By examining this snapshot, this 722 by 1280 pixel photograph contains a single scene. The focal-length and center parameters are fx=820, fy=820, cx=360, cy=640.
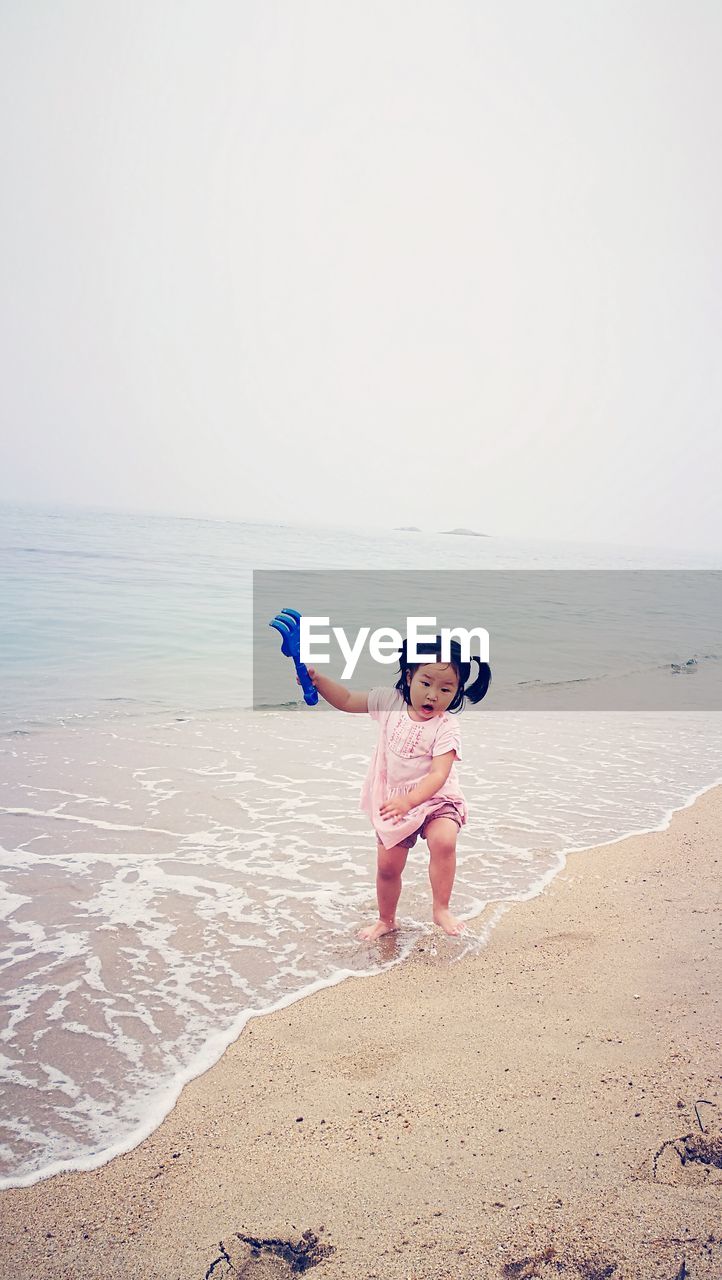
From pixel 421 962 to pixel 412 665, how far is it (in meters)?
1.27

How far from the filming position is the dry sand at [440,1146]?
187 centimetres

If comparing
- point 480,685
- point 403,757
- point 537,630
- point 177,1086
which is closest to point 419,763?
point 403,757

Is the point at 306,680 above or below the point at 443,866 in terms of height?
above

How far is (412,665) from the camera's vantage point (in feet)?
12.3

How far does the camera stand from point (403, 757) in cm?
379

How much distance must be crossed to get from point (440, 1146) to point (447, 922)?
1.54 metres

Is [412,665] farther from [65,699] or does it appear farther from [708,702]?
[708,702]

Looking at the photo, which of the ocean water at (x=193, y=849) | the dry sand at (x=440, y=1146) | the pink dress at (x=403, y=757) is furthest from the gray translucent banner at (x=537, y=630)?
Result: the dry sand at (x=440, y=1146)

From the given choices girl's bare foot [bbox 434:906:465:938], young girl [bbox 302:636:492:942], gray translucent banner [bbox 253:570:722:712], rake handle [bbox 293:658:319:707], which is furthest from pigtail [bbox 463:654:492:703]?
gray translucent banner [bbox 253:570:722:712]

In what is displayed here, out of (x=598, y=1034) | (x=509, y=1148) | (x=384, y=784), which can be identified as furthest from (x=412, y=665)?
(x=509, y=1148)

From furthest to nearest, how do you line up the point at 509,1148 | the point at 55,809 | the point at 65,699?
the point at 65,699 → the point at 55,809 → the point at 509,1148

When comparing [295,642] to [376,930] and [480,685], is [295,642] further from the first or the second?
[376,930]

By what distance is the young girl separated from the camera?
3682mm

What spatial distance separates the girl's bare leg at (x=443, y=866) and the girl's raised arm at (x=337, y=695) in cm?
64
